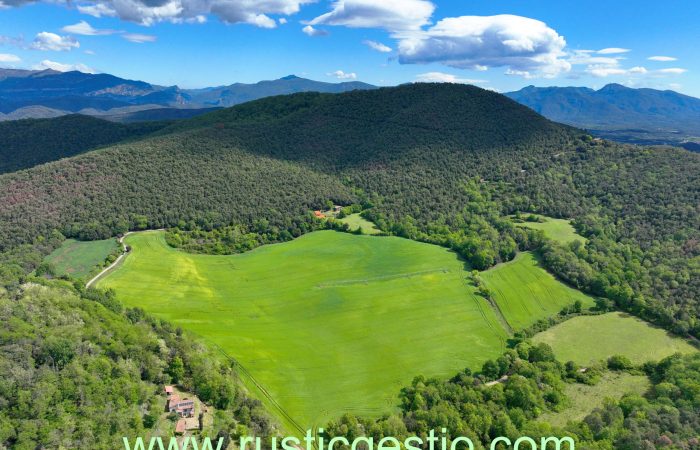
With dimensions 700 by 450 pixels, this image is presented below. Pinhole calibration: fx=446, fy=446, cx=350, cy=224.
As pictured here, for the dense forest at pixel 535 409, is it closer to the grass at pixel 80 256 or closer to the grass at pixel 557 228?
the grass at pixel 557 228

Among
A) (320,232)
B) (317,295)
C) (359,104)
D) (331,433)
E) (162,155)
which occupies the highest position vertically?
(359,104)

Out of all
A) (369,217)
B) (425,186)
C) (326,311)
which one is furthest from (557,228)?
(326,311)

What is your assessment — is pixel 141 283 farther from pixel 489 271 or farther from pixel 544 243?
pixel 544 243

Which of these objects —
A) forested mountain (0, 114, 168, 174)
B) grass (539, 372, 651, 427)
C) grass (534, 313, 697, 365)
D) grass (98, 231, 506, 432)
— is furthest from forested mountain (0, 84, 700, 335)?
forested mountain (0, 114, 168, 174)

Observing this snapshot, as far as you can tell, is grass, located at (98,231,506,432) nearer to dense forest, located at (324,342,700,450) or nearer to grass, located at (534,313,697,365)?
dense forest, located at (324,342,700,450)

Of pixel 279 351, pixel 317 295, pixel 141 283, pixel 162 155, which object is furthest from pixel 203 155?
pixel 279 351

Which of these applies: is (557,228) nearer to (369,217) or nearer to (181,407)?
(369,217)
